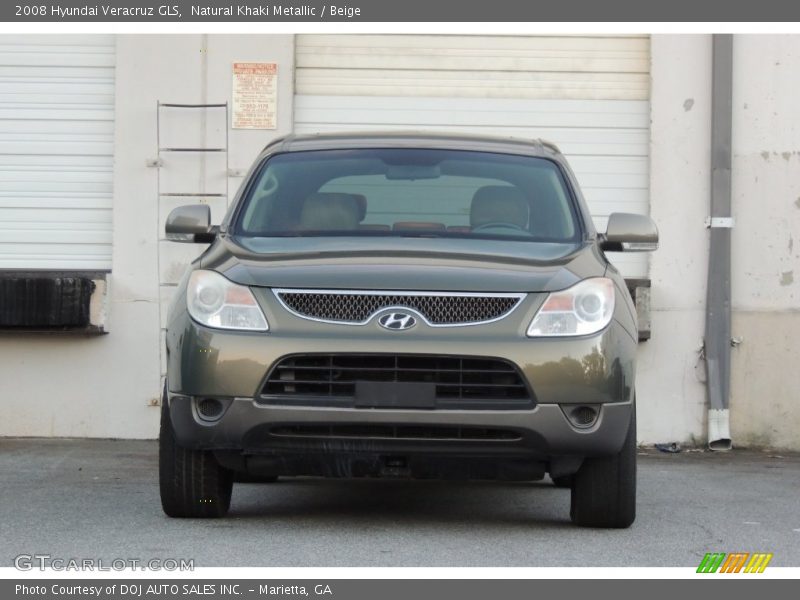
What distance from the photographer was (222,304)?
667 centimetres

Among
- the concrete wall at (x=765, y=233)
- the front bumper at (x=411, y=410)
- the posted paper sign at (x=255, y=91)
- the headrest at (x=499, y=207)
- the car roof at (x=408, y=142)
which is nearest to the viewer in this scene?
the front bumper at (x=411, y=410)

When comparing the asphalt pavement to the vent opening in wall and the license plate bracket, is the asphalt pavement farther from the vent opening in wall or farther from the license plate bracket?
the vent opening in wall

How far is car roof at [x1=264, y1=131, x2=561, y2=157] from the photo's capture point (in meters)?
8.18

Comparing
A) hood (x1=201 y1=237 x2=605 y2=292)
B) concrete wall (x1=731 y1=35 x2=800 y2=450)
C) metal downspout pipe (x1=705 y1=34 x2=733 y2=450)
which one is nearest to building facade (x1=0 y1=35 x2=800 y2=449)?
concrete wall (x1=731 y1=35 x2=800 y2=450)

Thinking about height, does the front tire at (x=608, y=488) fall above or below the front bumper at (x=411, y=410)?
below

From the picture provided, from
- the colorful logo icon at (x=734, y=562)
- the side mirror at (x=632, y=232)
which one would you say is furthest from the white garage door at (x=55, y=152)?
the colorful logo icon at (x=734, y=562)

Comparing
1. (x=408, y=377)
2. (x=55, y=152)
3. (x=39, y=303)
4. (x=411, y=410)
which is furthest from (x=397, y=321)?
(x=55, y=152)

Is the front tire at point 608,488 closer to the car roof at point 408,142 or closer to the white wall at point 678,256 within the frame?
the car roof at point 408,142

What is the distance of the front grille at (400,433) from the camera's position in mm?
6570

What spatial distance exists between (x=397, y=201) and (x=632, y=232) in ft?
4.63

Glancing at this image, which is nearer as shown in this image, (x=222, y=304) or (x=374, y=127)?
(x=222, y=304)

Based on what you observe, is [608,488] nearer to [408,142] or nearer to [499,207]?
[499,207]

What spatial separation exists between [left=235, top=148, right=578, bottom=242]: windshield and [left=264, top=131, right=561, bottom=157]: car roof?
0.05 m
